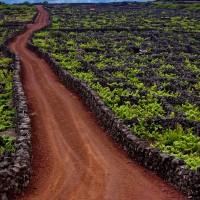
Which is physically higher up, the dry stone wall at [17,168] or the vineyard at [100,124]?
the dry stone wall at [17,168]

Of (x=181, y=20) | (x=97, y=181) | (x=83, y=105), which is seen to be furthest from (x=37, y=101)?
(x=181, y=20)

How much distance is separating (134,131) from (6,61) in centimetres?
3065

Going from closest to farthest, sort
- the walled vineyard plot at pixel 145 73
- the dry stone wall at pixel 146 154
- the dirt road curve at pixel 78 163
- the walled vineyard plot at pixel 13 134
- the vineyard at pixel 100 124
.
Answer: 1. the dry stone wall at pixel 146 154
2. the walled vineyard plot at pixel 13 134
3. the dirt road curve at pixel 78 163
4. the vineyard at pixel 100 124
5. the walled vineyard plot at pixel 145 73

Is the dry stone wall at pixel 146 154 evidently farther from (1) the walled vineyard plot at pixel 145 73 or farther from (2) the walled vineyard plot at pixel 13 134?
(2) the walled vineyard plot at pixel 13 134

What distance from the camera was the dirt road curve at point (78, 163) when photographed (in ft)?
54.3

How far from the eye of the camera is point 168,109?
26.7 m

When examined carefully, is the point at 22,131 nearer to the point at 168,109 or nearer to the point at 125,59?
the point at 168,109

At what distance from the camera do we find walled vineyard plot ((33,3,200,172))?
22516mm

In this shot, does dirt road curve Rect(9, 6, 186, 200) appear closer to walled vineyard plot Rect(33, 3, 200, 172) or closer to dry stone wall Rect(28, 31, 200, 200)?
dry stone wall Rect(28, 31, 200, 200)

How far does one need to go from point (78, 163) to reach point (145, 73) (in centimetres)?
2214

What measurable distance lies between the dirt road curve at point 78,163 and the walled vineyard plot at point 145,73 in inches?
65.5

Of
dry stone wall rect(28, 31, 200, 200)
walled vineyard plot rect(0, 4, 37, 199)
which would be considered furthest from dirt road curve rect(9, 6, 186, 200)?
walled vineyard plot rect(0, 4, 37, 199)

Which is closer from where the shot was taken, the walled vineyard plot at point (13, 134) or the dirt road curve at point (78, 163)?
the walled vineyard plot at point (13, 134)

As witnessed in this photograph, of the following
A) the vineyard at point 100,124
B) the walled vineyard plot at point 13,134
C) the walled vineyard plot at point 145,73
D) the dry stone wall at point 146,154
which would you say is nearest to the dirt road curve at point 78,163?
the vineyard at point 100,124
